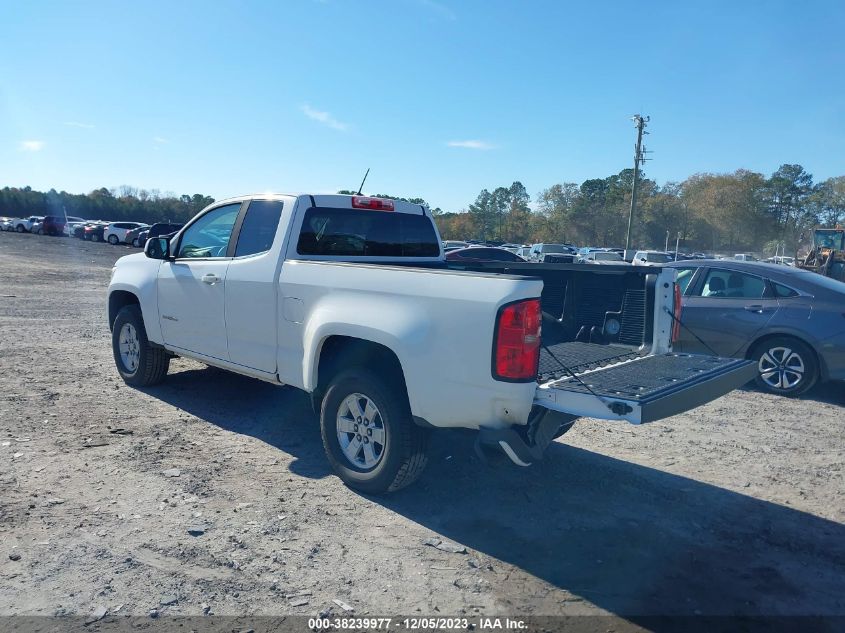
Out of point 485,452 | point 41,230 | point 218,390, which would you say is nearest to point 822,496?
point 485,452

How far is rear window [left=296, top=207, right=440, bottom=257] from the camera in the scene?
5.25 meters

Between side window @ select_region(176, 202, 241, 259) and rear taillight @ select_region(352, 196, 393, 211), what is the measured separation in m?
1.07

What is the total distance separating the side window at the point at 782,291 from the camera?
7.81 meters

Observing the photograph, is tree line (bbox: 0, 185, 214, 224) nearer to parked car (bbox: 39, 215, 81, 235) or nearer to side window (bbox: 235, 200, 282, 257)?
parked car (bbox: 39, 215, 81, 235)

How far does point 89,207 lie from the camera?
82.6 m

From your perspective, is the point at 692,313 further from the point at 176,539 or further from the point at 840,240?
the point at 840,240

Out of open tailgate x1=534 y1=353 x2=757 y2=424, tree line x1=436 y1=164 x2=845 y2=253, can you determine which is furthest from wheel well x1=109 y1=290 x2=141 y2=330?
tree line x1=436 y1=164 x2=845 y2=253

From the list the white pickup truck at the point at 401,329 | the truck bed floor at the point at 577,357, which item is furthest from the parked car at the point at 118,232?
the truck bed floor at the point at 577,357

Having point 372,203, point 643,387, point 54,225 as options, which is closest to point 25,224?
point 54,225

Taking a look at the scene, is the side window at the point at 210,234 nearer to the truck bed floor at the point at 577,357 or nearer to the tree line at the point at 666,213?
the truck bed floor at the point at 577,357

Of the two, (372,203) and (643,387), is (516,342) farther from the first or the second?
(372,203)

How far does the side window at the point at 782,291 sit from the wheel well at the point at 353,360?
223 inches

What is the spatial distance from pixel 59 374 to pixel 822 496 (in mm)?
7542

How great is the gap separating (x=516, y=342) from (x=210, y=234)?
3613mm
